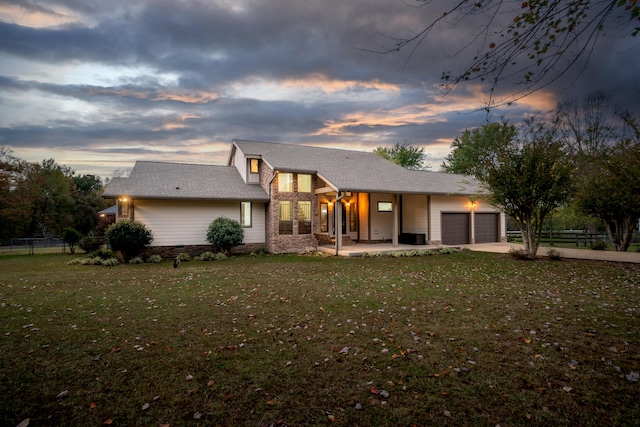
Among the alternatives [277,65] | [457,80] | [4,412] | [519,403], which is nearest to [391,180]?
[277,65]

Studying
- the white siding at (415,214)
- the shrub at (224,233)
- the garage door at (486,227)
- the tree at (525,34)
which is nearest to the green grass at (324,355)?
the tree at (525,34)

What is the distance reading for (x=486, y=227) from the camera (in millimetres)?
21844

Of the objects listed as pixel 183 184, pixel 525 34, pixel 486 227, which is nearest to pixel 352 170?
pixel 183 184

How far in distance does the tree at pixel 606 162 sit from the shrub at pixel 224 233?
16.0 m

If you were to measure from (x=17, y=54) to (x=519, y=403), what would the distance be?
17.6m

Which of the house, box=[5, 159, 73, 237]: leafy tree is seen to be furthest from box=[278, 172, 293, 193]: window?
box=[5, 159, 73, 237]: leafy tree

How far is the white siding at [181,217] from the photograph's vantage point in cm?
1574

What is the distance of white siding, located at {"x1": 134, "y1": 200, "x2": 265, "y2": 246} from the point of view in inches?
620

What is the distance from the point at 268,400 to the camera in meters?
3.15

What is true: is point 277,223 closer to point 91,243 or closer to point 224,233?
point 224,233

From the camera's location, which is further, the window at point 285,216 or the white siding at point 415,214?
the white siding at point 415,214

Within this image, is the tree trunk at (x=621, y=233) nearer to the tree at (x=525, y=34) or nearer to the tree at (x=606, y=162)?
the tree at (x=606, y=162)

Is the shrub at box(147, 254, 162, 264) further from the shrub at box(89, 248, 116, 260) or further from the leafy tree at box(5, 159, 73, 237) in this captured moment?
the leafy tree at box(5, 159, 73, 237)

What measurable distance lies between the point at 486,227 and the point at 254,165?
52.6 ft
